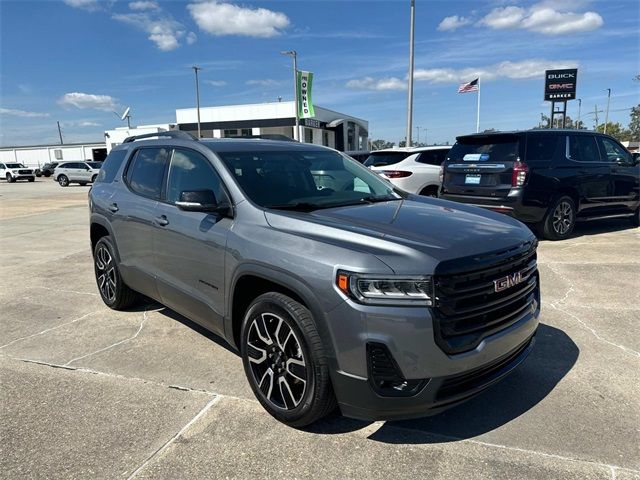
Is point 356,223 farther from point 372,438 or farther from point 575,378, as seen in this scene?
point 575,378

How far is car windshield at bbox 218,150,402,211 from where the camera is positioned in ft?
11.4

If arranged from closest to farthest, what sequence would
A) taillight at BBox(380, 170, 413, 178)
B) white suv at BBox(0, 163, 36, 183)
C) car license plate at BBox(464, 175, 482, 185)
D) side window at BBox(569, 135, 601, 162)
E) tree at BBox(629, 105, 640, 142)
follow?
car license plate at BBox(464, 175, 482, 185)
side window at BBox(569, 135, 601, 162)
taillight at BBox(380, 170, 413, 178)
white suv at BBox(0, 163, 36, 183)
tree at BBox(629, 105, 640, 142)

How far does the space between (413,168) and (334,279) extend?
891 cm

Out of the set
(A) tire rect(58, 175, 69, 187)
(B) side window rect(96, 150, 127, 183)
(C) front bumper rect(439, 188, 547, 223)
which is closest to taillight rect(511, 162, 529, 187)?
(C) front bumper rect(439, 188, 547, 223)

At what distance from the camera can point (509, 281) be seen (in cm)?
280

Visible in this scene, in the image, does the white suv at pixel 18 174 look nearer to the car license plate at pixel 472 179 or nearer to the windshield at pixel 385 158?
the windshield at pixel 385 158

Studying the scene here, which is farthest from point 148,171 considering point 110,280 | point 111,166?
point 110,280

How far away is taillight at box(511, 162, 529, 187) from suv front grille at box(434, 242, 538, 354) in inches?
206

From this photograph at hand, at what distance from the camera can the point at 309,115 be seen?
3597 centimetres

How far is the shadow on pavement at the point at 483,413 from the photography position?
2.91m

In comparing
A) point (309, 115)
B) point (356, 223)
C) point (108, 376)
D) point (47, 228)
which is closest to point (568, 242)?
point (356, 223)

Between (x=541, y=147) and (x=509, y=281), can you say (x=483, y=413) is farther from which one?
(x=541, y=147)

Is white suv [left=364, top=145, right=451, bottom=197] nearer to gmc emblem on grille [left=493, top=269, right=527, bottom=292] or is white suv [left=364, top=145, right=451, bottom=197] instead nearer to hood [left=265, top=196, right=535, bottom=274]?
hood [left=265, top=196, right=535, bottom=274]

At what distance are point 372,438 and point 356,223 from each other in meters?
1.29
